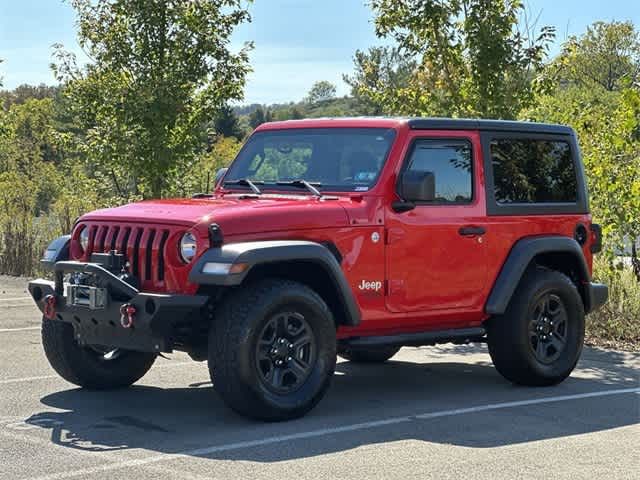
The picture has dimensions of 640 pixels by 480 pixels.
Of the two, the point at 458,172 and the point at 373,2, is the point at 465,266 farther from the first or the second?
the point at 373,2

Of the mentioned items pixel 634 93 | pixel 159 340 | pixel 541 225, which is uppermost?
pixel 634 93

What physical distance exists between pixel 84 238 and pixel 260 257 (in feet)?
5.30

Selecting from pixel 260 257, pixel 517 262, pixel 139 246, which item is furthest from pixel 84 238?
pixel 517 262

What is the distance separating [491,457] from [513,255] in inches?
108

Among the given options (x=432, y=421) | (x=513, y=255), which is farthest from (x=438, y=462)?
(x=513, y=255)

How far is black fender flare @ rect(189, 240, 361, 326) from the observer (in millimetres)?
7492

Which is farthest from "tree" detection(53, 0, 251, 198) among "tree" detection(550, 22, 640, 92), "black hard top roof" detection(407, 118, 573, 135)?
"tree" detection(550, 22, 640, 92)

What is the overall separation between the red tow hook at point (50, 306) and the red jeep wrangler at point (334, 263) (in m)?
0.01

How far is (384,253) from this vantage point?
852cm

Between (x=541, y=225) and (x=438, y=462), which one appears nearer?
(x=438, y=462)

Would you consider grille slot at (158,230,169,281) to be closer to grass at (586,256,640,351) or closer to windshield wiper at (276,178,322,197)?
windshield wiper at (276,178,322,197)

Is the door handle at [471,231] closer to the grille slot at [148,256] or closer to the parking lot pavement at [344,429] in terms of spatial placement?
the parking lot pavement at [344,429]

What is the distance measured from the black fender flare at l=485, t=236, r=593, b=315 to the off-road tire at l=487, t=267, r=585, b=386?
142 millimetres

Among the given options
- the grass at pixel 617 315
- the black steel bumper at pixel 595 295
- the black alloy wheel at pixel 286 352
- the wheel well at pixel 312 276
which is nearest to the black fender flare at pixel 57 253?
the wheel well at pixel 312 276
